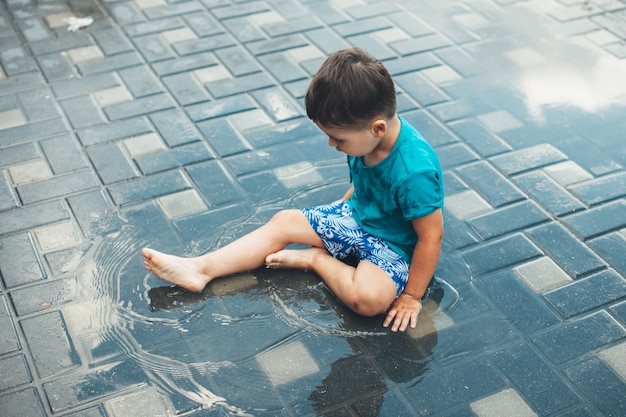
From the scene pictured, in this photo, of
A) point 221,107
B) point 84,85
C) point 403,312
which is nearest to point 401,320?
point 403,312

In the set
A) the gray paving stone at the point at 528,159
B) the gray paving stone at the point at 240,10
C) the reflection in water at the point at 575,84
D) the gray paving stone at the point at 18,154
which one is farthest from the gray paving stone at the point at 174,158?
the reflection in water at the point at 575,84

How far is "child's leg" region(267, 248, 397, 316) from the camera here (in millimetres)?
2771

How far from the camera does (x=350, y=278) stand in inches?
112

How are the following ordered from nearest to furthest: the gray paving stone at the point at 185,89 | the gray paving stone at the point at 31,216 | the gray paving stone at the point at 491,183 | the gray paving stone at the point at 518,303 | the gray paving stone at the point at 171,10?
the gray paving stone at the point at 518,303
the gray paving stone at the point at 31,216
the gray paving stone at the point at 491,183
the gray paving stone at the point at 185,89
the gray paving stone at the point at 171,10

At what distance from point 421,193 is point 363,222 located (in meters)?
0.36

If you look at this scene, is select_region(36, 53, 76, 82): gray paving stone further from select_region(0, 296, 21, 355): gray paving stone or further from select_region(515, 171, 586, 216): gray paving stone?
select_region(515, 171, 586, 216): gray paving stone

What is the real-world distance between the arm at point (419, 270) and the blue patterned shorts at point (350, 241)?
5 centimetres

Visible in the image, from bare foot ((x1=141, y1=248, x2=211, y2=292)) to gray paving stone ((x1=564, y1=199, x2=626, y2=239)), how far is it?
1622mm

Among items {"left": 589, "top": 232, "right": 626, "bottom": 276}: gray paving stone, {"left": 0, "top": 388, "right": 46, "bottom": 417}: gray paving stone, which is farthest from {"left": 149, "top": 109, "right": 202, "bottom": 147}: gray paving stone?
{"left": 589, "top": 232, "right": 626, "bottom": 276}: gray paving stone

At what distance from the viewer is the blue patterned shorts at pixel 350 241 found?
284cm

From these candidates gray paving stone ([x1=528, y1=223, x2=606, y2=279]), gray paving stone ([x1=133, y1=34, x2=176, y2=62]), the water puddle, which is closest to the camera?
the water puddle

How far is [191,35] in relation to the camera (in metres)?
4.75

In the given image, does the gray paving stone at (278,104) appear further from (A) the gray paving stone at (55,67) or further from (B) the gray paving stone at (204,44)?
(A) the gray paving stone at (55,67)

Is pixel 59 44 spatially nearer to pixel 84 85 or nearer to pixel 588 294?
pixel 84 85
